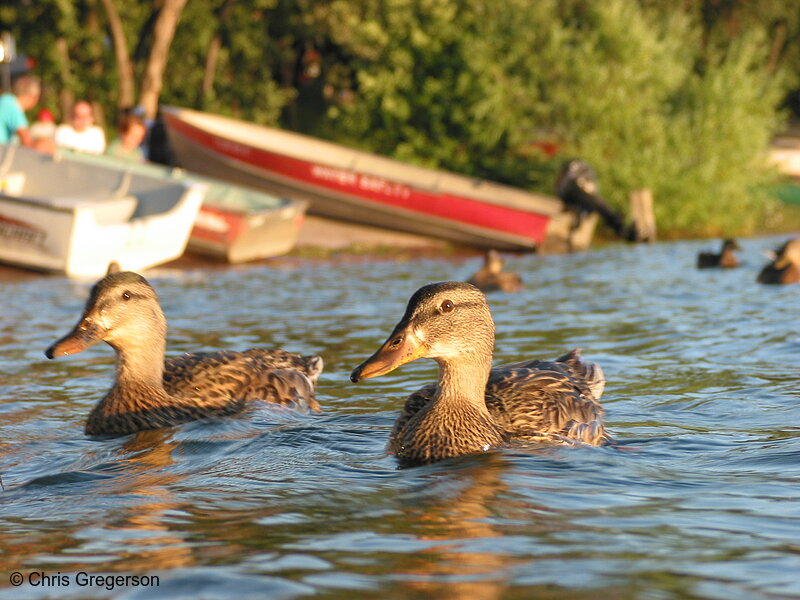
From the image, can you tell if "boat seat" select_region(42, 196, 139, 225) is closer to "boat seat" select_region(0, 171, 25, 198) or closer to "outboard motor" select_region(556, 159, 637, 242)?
"boat seat" select_region(0, 171, 25, 198)

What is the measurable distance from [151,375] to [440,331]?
2.19 metres

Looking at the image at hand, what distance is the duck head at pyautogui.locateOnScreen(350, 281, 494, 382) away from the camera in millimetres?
6559

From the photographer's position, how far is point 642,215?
24.4 meters

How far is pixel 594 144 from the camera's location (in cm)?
2609

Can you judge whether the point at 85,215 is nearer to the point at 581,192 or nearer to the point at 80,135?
the point at 80,135

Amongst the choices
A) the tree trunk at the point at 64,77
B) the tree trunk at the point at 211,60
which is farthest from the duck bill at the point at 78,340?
the tree trunk at the point at 211,60

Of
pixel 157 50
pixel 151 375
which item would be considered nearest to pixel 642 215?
pixel 157 50

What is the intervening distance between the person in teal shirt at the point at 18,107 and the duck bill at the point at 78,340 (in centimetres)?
1225

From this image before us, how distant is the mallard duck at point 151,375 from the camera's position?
7.64 meters

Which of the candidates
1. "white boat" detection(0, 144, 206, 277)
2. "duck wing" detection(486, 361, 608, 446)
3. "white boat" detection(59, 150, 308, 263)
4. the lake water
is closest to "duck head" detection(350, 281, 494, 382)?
"duck wing" detection(486, 361, 608, 446)

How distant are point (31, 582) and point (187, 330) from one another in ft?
24.4

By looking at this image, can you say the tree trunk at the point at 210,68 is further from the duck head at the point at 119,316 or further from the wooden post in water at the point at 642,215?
the duck head at the point at 119,316

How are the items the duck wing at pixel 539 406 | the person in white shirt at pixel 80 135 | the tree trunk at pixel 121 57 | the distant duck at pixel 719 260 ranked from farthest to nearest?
the tree trunk at pixel 121 57, the person in white shirt at pixel 80 135, the distant duck at pixel 719 260, the duck wing at pixel 539 406

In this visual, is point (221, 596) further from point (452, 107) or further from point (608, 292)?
point (452, 107)
